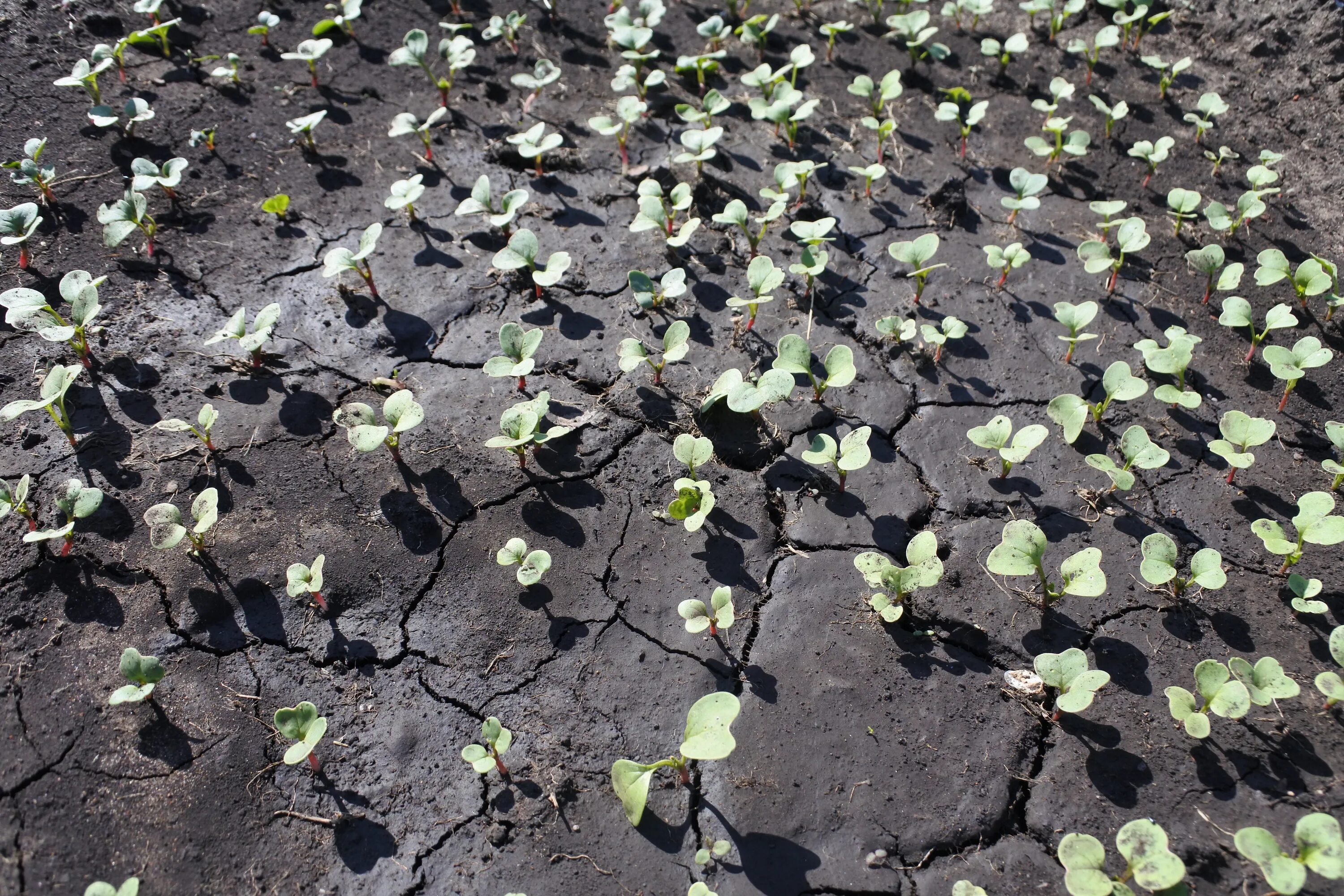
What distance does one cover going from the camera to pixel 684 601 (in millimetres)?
2477

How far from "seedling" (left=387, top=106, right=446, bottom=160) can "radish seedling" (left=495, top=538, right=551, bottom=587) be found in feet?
5.82

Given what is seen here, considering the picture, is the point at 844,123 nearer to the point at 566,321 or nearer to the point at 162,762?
the point at 566,321

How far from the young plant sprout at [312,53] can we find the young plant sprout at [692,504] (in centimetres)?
270

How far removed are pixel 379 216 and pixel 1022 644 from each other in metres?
2.92

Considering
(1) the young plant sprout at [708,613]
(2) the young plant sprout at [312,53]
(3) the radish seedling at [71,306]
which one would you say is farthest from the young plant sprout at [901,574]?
(2) the young plant sprout at [312,53]

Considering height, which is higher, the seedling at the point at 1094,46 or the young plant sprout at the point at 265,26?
the seedling at the point at 1094,46

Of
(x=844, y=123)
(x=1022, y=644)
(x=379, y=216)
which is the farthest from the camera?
(x=844, y=123)

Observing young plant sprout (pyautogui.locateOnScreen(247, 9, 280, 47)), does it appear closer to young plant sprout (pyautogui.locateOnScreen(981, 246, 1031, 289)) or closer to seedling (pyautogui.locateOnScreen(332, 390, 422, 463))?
seedling (pyautogui.locateOnScreen(332, 390, 422, 463))

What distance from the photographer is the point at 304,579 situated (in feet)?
8.11

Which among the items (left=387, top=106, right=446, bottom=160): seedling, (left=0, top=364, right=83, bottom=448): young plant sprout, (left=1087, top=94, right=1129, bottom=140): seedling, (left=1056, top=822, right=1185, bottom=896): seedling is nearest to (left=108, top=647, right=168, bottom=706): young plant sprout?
(left=0, top=364, right=83, bottom=448): young plant sprout

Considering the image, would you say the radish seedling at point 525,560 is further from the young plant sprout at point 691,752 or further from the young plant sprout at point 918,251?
the young plant sprout at point 918,251

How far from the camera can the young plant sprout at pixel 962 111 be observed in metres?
3.82

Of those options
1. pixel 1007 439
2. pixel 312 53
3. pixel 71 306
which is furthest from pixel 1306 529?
pixel 312 53

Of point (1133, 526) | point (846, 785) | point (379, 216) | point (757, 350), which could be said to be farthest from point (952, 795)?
point (379, 216)
